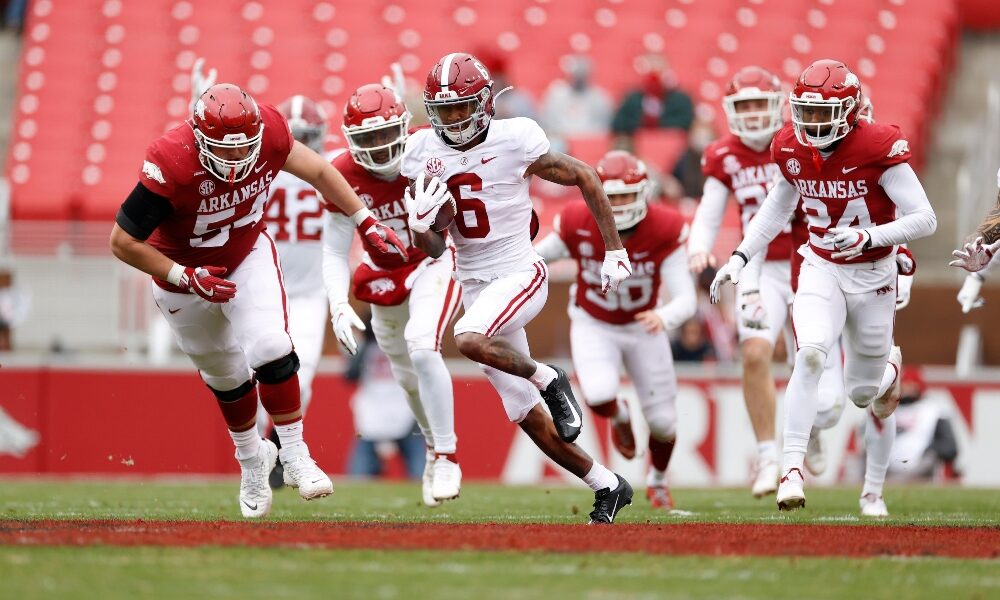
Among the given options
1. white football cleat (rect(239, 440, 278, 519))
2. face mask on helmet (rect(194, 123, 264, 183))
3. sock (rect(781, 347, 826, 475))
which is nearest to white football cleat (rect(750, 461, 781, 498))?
sock (rect(781, 347, 826, 475))

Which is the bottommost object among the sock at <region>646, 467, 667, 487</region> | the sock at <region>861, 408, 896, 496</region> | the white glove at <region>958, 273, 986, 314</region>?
the sock at <region>646, 467, 667, 487</region>

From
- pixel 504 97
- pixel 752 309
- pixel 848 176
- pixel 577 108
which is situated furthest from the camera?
pixel 577 108

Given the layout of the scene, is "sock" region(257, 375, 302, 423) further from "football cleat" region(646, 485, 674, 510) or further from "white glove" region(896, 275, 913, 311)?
"white glove" region(896, 275, 913, 311)

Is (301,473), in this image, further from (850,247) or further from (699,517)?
(850,247)

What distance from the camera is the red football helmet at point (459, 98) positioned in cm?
628

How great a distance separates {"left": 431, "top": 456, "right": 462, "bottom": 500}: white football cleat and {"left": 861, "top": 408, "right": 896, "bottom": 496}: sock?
2033mm

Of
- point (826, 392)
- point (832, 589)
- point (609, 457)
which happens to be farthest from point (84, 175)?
point (832, 589)

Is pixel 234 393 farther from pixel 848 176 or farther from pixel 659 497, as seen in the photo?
pixel 848 176

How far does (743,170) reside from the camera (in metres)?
8.37

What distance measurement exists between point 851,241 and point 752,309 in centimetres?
107

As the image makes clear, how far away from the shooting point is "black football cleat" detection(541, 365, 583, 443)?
20.1ft

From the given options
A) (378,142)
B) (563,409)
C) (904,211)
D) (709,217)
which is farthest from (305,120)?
(904,211)

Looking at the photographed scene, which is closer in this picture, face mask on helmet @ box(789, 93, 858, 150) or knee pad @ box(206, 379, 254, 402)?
face mask on helmet @ box(789, 93, 858, 150)

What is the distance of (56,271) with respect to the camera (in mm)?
12109
